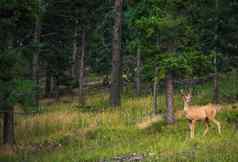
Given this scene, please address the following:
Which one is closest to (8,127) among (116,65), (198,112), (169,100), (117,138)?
(117,138)

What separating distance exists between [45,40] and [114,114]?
1860 centimetres

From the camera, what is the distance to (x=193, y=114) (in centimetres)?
1772

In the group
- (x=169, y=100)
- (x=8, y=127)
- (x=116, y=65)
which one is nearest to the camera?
(x=8, y=127)

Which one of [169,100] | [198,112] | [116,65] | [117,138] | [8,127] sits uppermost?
[116,65]

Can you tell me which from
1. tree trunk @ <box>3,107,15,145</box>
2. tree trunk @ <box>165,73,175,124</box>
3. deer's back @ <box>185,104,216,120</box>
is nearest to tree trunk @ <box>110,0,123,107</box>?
tree trunk @ <box>165,73,175,124</box>

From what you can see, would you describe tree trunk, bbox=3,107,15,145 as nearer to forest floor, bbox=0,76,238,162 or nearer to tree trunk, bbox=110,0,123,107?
forest floor, bbox=0,76,238,162

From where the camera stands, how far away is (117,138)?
64.6 ft

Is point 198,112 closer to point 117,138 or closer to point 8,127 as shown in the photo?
point 117,138

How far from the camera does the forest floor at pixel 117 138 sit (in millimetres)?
14891

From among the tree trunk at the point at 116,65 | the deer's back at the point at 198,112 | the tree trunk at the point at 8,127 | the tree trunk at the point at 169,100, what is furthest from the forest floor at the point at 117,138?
the tree trunk at the point at 116,65

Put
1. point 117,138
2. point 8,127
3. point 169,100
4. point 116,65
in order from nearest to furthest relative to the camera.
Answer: point 8,127 → point 117,138 → point 169,100 → point 116,65

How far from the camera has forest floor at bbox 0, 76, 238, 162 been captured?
1489 cm

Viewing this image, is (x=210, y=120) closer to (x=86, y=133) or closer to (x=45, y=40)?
(x=86, y=133)

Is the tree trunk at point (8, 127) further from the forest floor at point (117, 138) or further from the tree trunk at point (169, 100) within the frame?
the tree trunk at point (169, 100)
